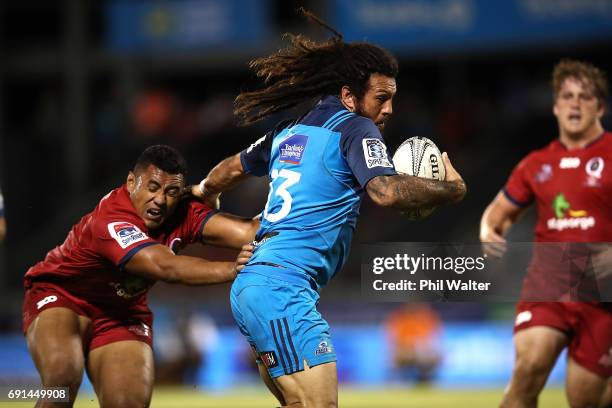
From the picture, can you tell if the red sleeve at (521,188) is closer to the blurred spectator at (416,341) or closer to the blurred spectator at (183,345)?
the blurred spectator at (416,341)

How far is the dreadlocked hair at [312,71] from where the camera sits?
16.7 ft

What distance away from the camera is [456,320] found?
13.5 m

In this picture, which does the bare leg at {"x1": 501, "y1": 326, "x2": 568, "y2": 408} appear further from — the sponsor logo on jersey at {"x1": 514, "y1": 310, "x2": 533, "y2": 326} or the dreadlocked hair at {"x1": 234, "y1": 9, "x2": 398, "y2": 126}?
the dreadlocked hair at {"x1": 234, "y1": 9, "x2": 398, "y2": 126}

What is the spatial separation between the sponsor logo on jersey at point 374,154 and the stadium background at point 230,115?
6.05 metres

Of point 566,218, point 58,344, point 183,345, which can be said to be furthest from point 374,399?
point 58,344

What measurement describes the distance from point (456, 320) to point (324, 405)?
30.3 feet

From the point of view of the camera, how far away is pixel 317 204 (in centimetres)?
483

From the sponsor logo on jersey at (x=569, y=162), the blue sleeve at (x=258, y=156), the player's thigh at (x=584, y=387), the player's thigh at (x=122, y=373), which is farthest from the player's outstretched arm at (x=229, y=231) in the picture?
the player's thigh at (x=584, y=387)

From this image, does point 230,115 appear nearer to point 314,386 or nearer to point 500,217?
point 500,217

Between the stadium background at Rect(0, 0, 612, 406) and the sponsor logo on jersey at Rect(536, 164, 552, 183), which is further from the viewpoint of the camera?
the stadium background at Rect(0, 0, 612, 406)

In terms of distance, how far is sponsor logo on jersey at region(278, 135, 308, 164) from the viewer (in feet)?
16.0

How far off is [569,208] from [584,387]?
1.18 meters

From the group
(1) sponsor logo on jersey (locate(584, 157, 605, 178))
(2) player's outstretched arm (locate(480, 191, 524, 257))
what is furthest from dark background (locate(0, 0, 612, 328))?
(1) sponsor logo on jersey (locate(584, 157, 605, 178))

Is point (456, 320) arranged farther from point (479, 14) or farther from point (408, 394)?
point (479, 14)
